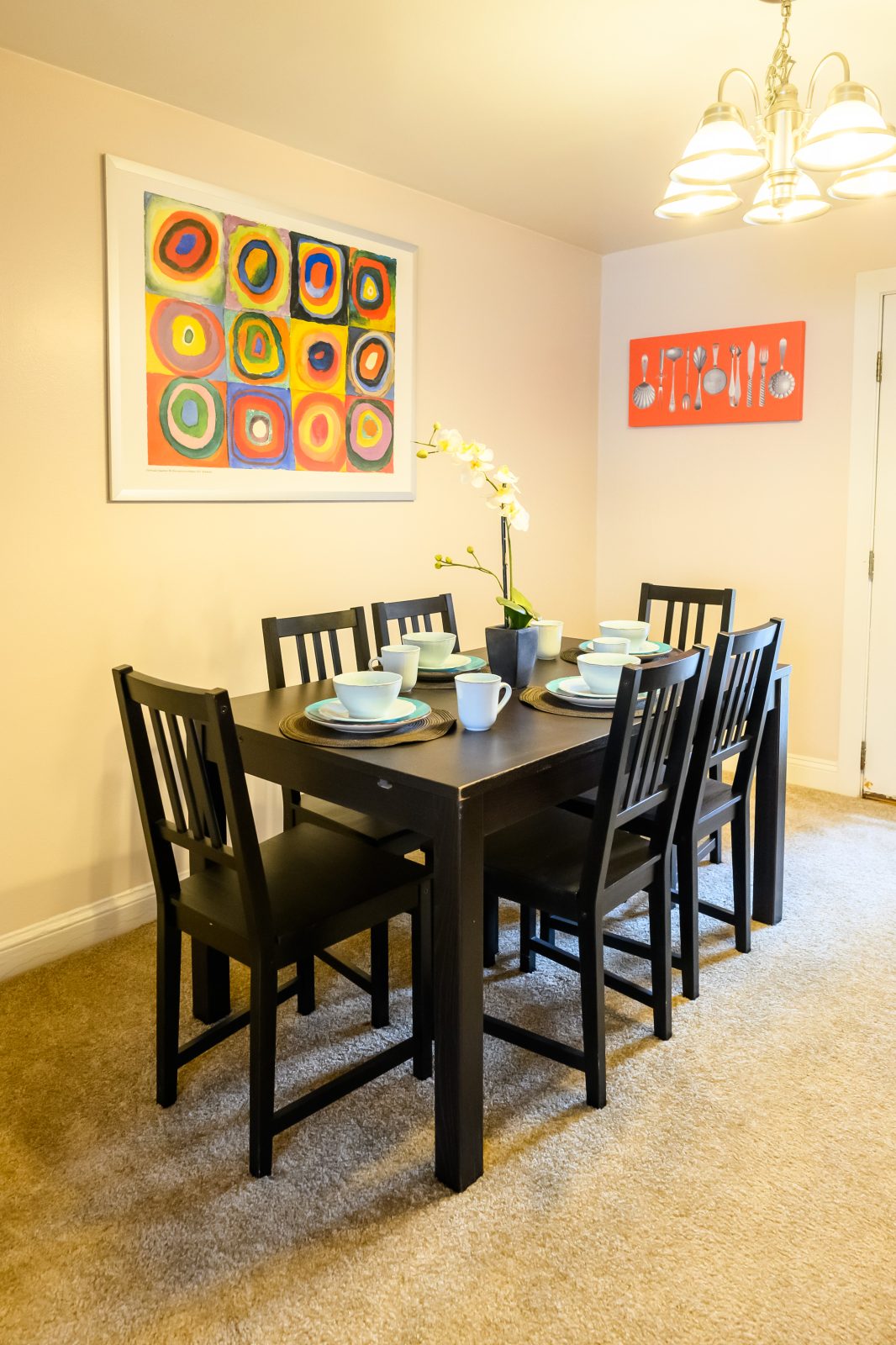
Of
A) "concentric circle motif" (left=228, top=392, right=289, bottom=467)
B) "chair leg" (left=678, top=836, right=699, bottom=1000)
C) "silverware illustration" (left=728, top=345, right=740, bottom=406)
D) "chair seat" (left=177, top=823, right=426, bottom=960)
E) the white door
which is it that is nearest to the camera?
"chair seat" (left=177, top=823, right=426, bottom=960)

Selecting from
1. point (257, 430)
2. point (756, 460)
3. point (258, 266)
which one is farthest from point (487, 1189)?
point (756, 460)

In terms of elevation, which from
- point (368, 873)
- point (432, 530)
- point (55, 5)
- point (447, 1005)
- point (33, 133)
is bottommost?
point (447, 1005)

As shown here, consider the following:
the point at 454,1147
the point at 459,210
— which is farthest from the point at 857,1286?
the point at 459,210

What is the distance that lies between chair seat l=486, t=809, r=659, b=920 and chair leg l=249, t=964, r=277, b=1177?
1.86 ft

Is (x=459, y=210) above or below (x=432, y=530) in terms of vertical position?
above

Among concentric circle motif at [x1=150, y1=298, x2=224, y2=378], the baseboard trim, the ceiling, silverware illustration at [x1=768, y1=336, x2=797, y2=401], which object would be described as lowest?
the baseboard trim

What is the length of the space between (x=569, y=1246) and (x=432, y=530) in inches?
106

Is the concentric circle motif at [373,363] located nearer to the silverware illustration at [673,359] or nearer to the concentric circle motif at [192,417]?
the concentric circle motif at [192,417]

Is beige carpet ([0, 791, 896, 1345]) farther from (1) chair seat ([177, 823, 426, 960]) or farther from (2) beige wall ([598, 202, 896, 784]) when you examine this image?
(2) beige wall ([598, 202, 896, 784])

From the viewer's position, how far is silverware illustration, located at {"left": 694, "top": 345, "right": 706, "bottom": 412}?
14.0ft

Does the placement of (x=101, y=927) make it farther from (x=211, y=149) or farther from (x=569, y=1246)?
(x=211, y=149)

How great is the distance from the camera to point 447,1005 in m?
1.77

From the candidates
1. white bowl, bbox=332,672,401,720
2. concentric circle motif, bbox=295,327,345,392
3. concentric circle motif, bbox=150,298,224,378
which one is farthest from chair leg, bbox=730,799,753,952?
concentric circle motif, bbox=150,298,224,378

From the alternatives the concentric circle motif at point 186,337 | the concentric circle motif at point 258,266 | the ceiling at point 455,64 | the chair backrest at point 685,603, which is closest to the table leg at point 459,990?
the chair backrest at point 685,603
